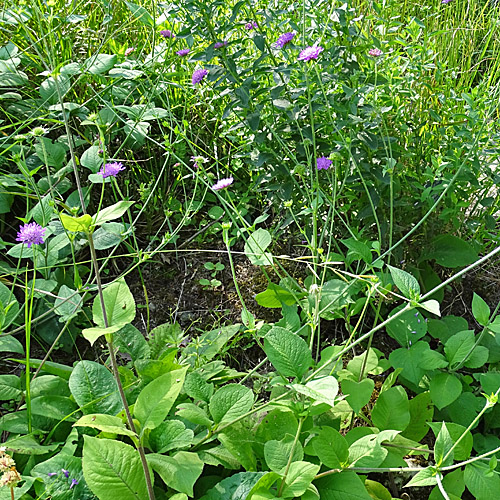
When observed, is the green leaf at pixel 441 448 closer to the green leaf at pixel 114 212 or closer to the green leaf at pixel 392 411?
the green leaf at pixel 392 411

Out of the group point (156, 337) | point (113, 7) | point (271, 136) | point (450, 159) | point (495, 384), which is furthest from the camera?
point (113, 7)

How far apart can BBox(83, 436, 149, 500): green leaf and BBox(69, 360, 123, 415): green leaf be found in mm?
153

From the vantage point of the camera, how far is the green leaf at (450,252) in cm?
149

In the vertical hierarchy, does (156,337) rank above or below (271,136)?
below

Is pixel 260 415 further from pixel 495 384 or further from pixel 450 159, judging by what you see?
pixel 450 159

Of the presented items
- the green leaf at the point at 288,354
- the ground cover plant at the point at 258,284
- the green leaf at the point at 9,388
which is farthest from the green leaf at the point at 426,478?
the green leaf at the point at 9,388

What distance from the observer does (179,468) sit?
879 mm

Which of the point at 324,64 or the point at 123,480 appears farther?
the point at 324,64

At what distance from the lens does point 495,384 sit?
3.75 feet

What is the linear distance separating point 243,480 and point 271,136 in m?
0.89

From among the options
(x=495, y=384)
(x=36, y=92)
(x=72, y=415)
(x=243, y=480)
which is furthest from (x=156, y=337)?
(x=36, y=92)

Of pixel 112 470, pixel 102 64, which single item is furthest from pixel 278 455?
pixel 102 64

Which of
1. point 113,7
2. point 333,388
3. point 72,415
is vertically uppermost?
point 113,7

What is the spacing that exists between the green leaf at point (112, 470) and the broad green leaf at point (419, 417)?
23.7 inches
